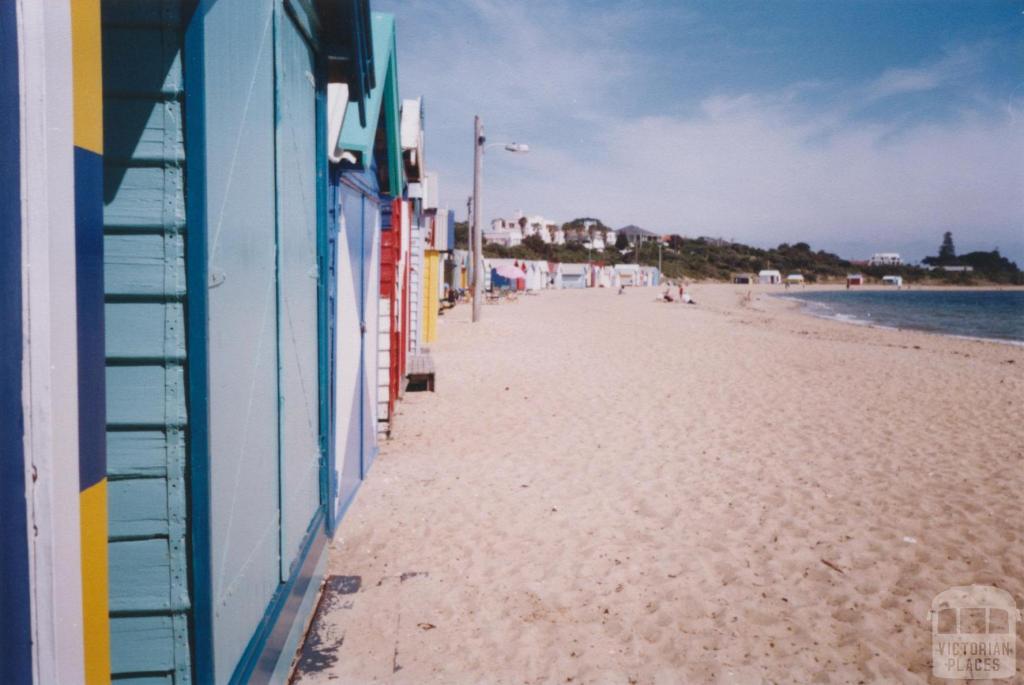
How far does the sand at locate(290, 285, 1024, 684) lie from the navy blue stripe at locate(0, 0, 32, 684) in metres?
2.30

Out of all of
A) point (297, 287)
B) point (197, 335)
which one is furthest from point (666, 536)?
point (197, 335)

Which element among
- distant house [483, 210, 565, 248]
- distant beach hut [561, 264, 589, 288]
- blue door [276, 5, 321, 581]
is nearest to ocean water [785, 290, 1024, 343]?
distant beach hut [561, 264, 589, 288]

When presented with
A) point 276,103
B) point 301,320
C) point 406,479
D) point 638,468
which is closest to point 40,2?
point 276,103

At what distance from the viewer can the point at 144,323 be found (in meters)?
1.79

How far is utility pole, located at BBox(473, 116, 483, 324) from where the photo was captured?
20.0 meters

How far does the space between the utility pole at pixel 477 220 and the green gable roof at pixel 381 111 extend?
13.5 m

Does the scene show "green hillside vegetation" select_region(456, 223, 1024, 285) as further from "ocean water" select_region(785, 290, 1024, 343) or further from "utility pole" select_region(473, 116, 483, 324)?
"utility pole" select_region(473, 116, 483, 324)

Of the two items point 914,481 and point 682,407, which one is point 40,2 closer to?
point 914,481

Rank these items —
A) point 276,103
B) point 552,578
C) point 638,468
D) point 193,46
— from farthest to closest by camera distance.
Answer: point 638,468 → point 552,578 → point 276,103 → point 193,46

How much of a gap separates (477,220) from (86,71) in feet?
63.4

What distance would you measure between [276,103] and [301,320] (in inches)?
40.3

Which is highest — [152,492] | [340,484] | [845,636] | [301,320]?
[301,320]

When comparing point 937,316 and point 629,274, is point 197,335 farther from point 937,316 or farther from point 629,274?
point 629,274

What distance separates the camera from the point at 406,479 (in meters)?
5.73
